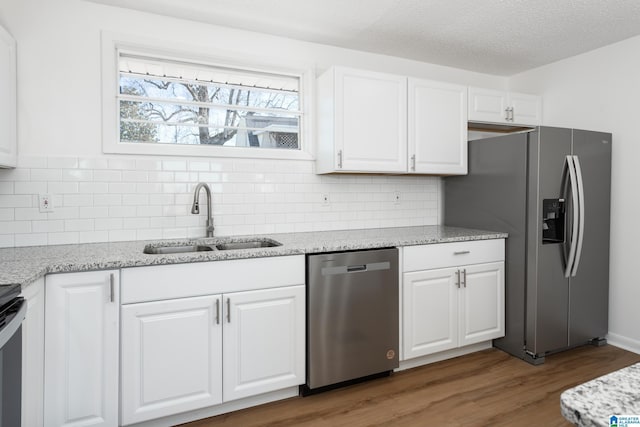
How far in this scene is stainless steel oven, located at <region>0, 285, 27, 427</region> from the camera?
1.17m

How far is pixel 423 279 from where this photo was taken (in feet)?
8.35

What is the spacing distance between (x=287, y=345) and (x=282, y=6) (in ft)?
6.78

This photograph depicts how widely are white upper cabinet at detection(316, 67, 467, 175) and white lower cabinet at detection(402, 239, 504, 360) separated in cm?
69

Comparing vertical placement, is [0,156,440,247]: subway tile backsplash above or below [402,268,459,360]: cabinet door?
above

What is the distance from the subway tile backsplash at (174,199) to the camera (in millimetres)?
2195

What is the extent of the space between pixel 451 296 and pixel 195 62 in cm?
242

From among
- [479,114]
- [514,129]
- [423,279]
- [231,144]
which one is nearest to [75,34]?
[231,144]

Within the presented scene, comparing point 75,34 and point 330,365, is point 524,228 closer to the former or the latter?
point 330,365

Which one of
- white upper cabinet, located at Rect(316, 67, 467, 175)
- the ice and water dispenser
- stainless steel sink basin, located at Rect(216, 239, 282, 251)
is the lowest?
stainless steel sink basin, located at Rect(216, 239, 282, 251)

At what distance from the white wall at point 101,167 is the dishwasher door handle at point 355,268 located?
29.5 inches

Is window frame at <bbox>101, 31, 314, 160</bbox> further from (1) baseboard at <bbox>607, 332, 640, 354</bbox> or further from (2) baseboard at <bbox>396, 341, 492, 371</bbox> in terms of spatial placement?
(1) baseboard at <bbox>607, 332, 640, 354</bbox>

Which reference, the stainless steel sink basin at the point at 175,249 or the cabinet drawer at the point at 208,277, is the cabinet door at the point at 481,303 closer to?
the cabinet drawer at the point at 208,277

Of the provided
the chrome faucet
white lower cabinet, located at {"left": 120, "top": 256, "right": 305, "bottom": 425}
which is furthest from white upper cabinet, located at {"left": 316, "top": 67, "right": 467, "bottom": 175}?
white lower cabinet, located at {"left": 120, "top": 256, "right": 305, "bottom": 425}

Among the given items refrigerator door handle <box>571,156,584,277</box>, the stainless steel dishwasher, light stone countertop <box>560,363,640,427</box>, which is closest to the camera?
light stone countertop <box>560,363,640,427</box>
